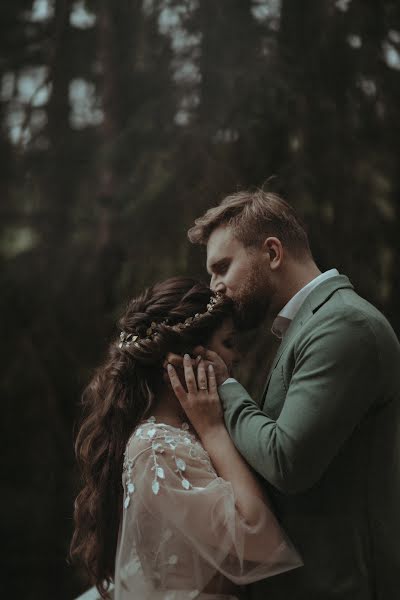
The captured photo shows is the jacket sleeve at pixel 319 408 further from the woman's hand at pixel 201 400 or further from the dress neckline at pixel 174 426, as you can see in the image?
the dress neckline at pixel 174 426

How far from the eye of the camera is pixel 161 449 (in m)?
1.77

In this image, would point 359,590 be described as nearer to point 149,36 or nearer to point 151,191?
point 151,191

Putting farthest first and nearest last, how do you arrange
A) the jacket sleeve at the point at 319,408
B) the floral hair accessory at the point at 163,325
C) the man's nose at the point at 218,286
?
the man's nose at the point at 218,286 → the floral hair accessory at the point at 163,325 → the jacket sleeve at the point at 319,408

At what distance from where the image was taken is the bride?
1700mm

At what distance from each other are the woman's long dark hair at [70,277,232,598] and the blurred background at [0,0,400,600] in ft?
3.40

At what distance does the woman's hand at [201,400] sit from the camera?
1791 millimetres

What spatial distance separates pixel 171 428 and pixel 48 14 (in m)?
3.18

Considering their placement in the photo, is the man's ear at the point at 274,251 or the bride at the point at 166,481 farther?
the man's ear at the point at 274,251

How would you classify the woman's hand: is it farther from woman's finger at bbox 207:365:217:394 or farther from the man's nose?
the man's nose

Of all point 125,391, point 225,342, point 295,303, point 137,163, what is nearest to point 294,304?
point 295,303

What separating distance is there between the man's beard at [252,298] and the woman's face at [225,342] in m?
0.04

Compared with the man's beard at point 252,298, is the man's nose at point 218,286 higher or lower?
higher

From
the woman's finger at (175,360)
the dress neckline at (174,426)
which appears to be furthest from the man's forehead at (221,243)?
the dress neckline at (174,426)

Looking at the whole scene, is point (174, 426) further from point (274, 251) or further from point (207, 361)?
point (274, 251)
